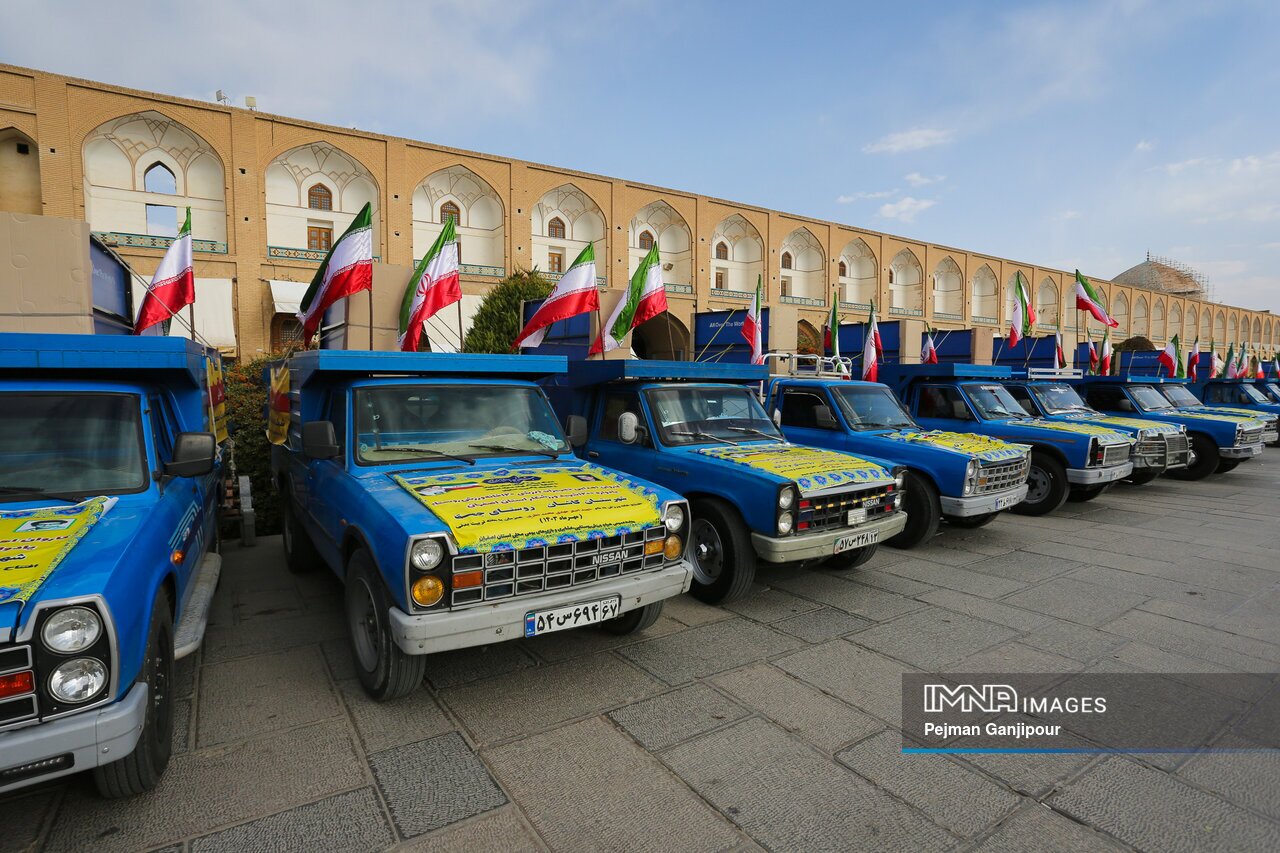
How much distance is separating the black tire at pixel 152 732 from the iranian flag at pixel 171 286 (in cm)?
537

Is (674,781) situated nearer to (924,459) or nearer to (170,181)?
(924,459)

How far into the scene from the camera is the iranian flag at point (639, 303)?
9.07 m

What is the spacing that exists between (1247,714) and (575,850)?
368 cm

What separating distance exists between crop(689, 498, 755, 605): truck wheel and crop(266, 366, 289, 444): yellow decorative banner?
3.86 meters

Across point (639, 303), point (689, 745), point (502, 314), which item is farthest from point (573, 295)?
point (502, 314)

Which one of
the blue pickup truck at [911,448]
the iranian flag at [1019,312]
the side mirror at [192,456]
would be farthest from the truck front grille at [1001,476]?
the iranian flag at [1019,312]

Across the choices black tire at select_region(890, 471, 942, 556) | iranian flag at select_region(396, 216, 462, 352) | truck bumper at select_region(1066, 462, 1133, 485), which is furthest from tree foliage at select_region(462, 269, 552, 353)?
truck bumper at select_region(1066, 462, 1133, 485)

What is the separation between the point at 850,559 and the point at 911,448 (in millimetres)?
1605

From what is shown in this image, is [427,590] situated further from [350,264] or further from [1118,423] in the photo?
[1118,423]

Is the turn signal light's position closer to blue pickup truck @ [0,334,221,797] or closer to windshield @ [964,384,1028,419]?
blue pickup truck @ [0,334,221,797]

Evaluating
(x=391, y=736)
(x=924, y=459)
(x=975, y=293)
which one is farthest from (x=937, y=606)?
(x=975, y=293)

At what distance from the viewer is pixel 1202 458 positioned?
12297 millimetres

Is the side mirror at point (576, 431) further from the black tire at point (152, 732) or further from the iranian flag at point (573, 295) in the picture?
the iranian flag at point (573, 295)

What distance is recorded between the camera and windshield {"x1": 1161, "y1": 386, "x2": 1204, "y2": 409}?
1370 centimetres
